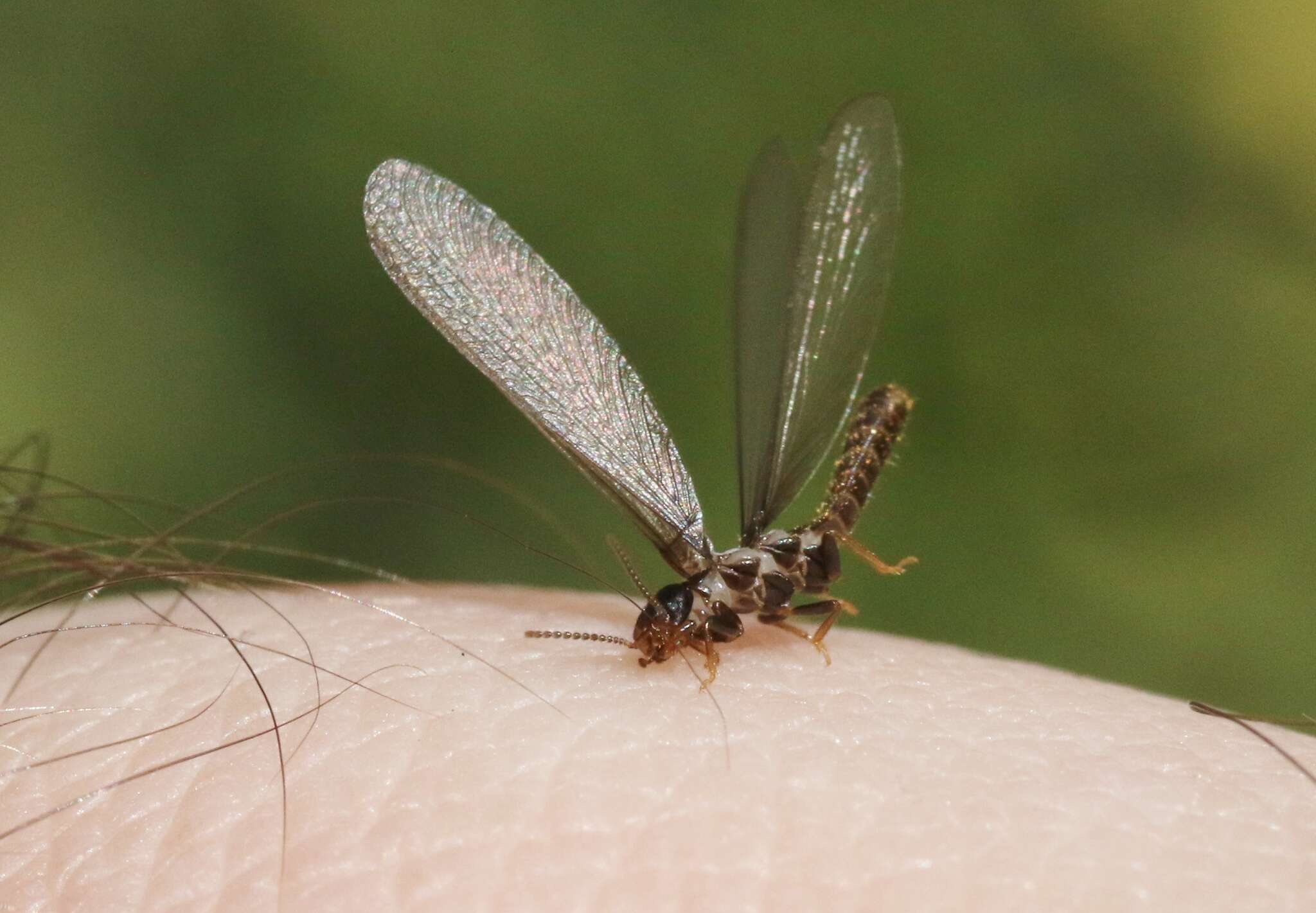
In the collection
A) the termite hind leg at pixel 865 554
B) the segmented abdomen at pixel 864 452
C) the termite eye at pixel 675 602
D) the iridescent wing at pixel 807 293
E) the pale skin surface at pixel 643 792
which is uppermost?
the iridescent wing at pixel 807 293

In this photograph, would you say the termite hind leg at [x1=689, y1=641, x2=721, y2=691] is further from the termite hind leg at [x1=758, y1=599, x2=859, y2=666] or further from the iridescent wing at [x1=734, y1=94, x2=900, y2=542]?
the iridescent wing at [x1=734, y1=94, x2=900, y2=542]

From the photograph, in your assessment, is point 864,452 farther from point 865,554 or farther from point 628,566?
point 628,566

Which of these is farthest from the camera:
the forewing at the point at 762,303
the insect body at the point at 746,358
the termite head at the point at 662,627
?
the forewing at the point at 762,303

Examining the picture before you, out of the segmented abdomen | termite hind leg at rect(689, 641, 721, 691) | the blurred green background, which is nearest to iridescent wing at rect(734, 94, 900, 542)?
the segmented abdomen

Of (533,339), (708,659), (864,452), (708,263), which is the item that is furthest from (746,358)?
(708,263)

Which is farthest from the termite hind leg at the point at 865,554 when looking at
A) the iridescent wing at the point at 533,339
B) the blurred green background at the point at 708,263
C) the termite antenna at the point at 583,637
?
the blurred green background at the point at 708,263

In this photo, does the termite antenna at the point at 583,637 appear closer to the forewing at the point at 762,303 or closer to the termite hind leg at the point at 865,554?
the forewing at the point at 762,303

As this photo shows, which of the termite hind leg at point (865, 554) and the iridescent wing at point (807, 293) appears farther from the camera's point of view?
the iridescent wing at point (807, 293)

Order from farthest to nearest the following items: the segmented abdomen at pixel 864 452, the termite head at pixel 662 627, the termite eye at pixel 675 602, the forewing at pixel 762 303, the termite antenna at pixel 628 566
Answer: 1. the segmented abdomen at pixel 864 452
2. the forewing at pixel 762 303
3. the termite antenna at pixel 628 566
4. the termite eye at pixel 675 602
5. the termite head at pixel 662 627

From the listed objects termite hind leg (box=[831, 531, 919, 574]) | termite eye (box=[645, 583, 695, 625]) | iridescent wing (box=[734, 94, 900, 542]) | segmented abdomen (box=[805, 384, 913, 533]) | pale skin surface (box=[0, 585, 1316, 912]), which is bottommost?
pale skin surface (box=[0, 585, 1316, 912])
